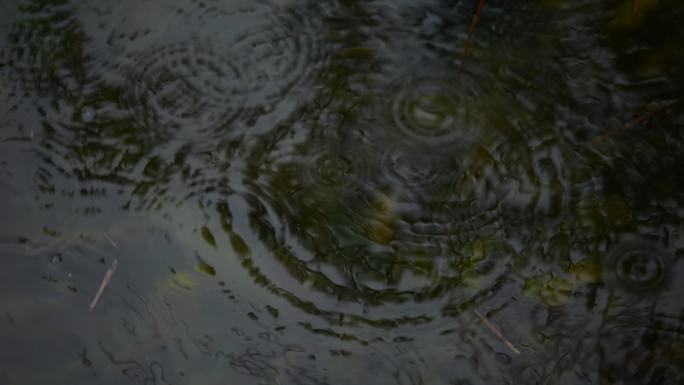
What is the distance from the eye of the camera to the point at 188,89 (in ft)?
7.06

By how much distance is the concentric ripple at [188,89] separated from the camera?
2.11 meters

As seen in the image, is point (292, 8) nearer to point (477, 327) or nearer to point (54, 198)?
point (54, 198)

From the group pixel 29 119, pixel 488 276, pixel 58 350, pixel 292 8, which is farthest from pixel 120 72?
pixel 488 276

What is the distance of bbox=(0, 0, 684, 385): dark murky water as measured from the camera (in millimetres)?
1850

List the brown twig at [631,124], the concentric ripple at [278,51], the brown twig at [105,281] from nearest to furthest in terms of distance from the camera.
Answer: the brown twig at [105,281] < the brown twig at [631,124] < the concentric ripple at [278,51]

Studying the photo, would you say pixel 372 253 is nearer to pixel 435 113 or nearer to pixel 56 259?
pixel 435 113

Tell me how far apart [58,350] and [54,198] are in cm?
45

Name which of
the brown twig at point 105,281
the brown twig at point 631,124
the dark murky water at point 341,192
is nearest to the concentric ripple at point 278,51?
the dark murky water at point 341,192

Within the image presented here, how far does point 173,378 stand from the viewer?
184 centimetres

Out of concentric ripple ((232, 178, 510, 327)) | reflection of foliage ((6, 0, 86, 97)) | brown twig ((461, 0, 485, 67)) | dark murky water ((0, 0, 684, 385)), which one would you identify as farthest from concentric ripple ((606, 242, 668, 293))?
reflection of foliage ((6, 0, 86, 97))

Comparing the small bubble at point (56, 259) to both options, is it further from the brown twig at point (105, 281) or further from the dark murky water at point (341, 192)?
the brown twig at point (105, 281)

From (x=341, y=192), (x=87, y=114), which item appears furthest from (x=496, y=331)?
(x=87, y=114)

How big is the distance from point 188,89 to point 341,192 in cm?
60

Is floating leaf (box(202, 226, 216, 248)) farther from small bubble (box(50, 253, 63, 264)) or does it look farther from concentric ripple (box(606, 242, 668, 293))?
concentric ripple (box(606, 242, 668, 293))
